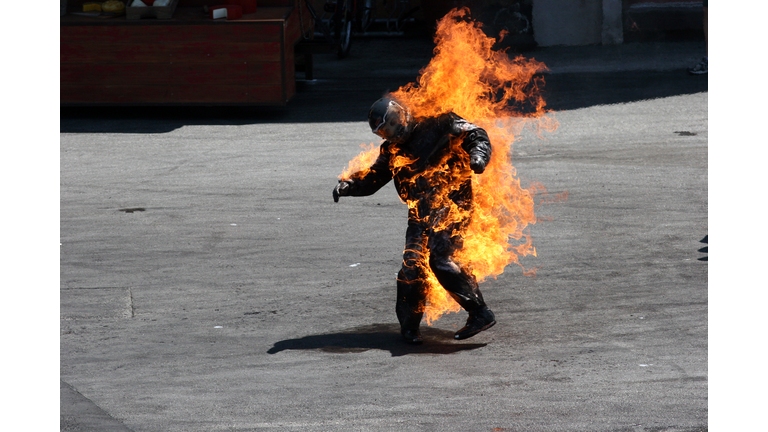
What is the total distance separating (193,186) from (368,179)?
16.4ft

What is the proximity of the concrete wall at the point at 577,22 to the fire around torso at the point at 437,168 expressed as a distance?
48.0 feet

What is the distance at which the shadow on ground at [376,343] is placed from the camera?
5.95 metres

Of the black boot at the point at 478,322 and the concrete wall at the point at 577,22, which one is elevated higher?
the concrete wall at the point at 577,22

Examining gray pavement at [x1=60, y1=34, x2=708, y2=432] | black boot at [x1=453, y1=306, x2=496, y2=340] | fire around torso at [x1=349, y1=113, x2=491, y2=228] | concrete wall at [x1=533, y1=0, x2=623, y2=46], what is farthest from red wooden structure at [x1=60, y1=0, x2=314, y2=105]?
black boot at [x1=453, y1=306, x2=496, y2=340]

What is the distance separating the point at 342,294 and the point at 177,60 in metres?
8.74

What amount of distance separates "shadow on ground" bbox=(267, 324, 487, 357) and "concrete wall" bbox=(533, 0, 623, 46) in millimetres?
14784

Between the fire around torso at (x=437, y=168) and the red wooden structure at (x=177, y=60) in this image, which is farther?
the red wooden structure at (x=177, y=60)

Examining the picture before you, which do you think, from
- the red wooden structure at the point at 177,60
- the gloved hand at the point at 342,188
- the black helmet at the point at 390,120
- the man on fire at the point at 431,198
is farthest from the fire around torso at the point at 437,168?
the red wooden structure at the point at 177,60

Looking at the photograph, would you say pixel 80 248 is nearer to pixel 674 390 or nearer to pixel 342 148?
pixel 342 148

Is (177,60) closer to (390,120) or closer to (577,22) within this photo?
(390,120)

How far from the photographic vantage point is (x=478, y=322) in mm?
6031

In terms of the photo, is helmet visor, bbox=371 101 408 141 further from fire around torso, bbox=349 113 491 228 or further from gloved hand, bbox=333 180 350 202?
gloved hand, bbox=333 180 350 202

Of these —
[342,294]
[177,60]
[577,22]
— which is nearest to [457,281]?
[342,294]

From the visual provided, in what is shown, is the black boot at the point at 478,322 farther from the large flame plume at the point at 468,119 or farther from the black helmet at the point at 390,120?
the black helmet at the point at 390,120
